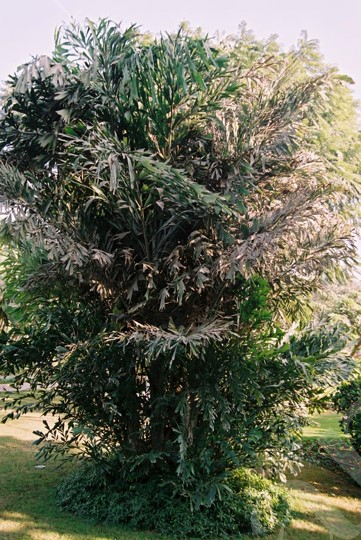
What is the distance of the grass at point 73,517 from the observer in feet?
14.5

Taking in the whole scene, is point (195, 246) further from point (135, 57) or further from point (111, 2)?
point (111, 2)

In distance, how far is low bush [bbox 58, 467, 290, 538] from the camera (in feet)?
15.1

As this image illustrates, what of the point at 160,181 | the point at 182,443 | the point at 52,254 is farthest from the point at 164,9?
the point at 182,443

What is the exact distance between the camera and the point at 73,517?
4.83m

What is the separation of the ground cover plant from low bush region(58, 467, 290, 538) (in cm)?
3

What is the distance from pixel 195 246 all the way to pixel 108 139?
1.15 m

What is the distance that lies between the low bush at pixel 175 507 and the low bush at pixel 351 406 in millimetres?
1474

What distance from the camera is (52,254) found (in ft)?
13.3

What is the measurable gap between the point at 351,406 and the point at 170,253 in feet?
10.9

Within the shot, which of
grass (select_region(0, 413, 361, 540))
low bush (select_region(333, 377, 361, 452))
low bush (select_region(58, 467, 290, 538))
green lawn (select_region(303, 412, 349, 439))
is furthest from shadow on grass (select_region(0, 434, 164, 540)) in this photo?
green lawn (select_region(303, 412, 349, 439))

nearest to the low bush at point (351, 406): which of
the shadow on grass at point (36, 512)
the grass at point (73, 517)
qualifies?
the grass at point (73, 517)

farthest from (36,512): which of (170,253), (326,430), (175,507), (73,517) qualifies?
(326,430)

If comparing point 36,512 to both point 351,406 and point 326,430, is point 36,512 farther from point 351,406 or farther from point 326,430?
point 326,430

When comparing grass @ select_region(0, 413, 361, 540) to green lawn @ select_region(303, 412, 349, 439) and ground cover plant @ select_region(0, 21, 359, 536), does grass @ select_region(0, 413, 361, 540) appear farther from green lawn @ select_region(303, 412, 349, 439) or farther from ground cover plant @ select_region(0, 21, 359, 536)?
green lawn @ select_region(303, 412, 349, 439)
